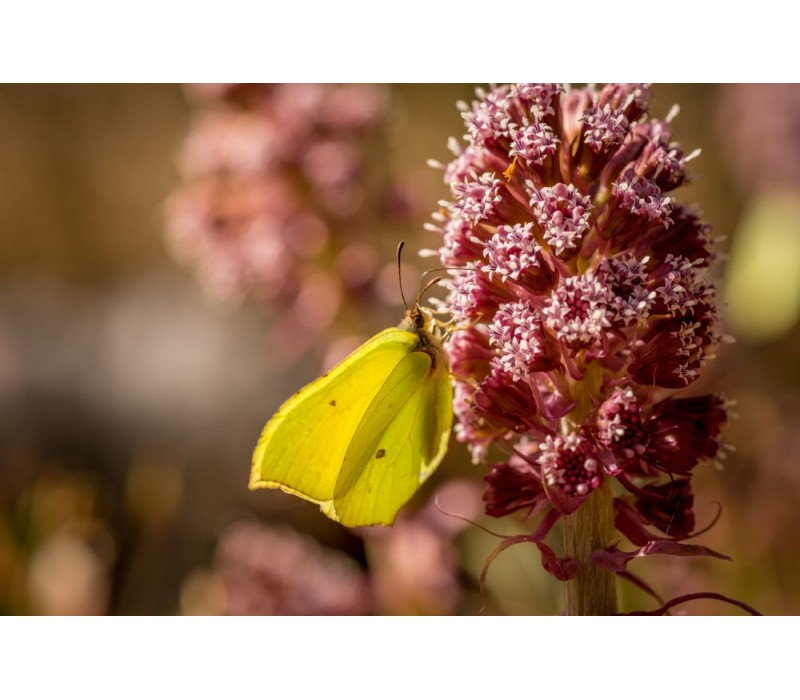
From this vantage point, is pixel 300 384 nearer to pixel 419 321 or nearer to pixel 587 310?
pixel 419 321

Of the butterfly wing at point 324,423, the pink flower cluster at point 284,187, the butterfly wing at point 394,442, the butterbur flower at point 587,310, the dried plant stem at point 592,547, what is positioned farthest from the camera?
the pink flower cluster at point 284,187

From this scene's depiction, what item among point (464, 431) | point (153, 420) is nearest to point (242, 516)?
point (153, 420)

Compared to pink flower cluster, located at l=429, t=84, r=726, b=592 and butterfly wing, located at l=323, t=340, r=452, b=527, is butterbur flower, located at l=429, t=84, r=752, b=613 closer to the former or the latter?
pink flower cluster, located at l=429, t=84, r=726, b=592

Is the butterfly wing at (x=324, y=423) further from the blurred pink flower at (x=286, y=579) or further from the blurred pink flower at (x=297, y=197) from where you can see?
the blurred pink flower at (x=297, y=197)

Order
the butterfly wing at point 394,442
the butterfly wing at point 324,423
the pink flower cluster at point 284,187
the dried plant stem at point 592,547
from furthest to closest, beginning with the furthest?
the pink flower cluster at point 284,187 < the butterfly wing at point 394,442 < the butterfly wing at point 324,423 < the dried plant stem at point 592,547

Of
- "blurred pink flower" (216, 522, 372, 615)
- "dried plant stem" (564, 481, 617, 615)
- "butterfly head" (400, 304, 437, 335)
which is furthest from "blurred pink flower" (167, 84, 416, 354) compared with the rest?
"dried plant stem" (564, 481, 617, 615)

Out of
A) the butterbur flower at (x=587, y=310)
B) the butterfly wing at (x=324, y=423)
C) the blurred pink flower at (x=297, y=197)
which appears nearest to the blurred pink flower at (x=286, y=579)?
the blurred pink flower at (x=297, y=197)

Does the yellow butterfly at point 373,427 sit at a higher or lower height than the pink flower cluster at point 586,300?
lower
